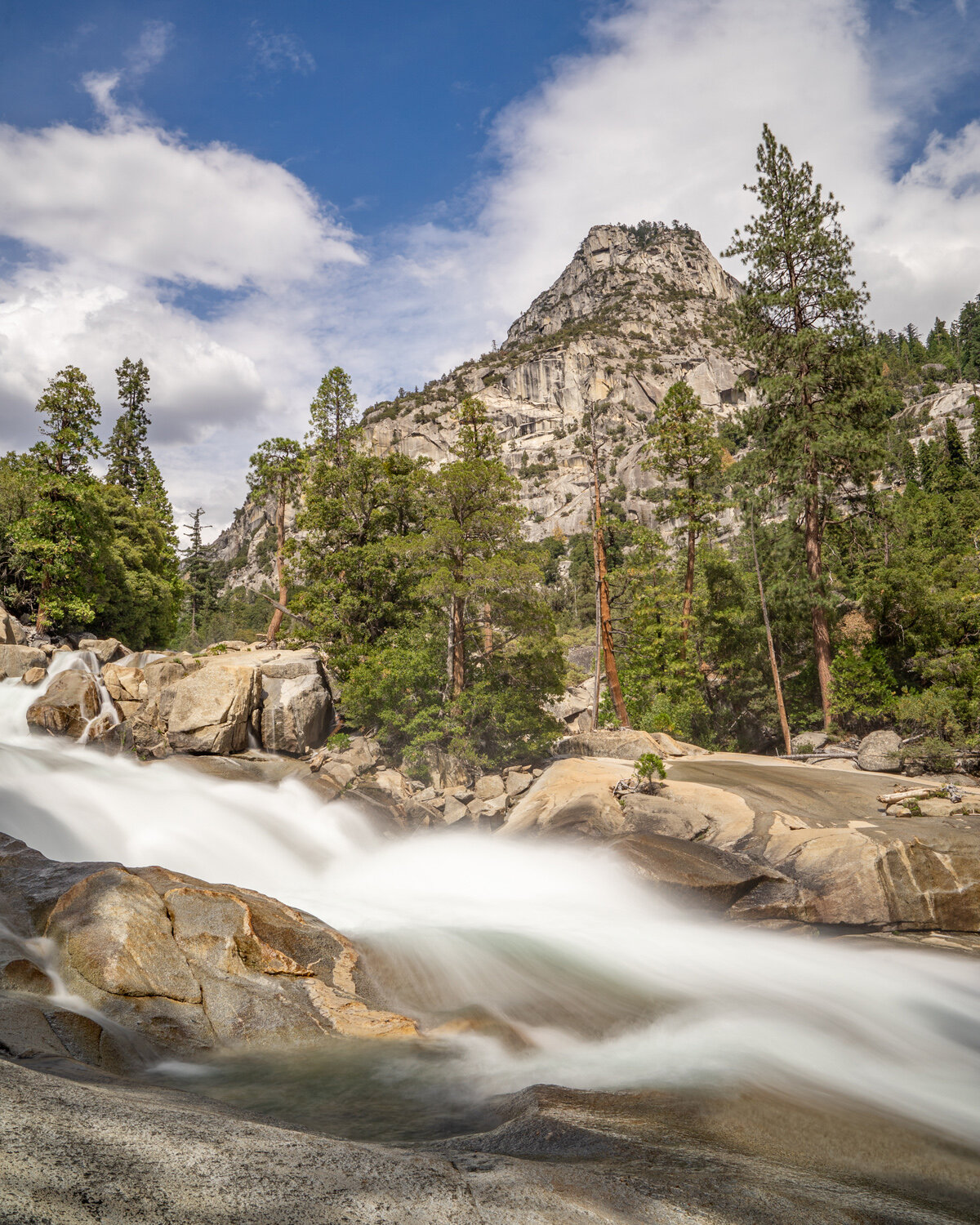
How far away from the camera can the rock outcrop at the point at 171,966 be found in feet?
21.2

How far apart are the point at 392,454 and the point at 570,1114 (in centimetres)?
2527

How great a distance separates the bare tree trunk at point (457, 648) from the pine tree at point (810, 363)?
13.3 metres

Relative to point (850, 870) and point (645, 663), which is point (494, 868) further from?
point (645, 663)

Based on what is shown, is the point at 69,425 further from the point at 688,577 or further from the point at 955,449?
the point at 955,449

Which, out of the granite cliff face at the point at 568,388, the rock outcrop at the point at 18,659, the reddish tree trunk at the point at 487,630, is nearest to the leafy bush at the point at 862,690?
the reddish tree trunk at the point at 487,630

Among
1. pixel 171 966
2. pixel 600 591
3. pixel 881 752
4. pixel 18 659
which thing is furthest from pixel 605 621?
pixel 18 659

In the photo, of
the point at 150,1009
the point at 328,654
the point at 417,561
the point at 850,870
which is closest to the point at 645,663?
the point at 417,561

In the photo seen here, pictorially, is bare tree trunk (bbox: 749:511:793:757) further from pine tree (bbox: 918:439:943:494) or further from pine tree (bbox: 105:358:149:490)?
pine tree (bbox: 918:439:943:494)

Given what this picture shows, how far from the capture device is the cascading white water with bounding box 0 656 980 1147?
702 centimetres

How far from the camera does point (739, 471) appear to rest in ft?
87.0

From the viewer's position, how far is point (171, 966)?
7.27 metres

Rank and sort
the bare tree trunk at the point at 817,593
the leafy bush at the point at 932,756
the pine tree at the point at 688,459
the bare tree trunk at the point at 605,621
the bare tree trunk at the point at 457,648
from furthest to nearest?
the pine tree at the point at 688,459, the bare tree trunk at the point at 605,621, the bare tree trunk at the point at 817,593, the bare tree trunk at the point at 457,648, the leafy bush at the point at 932,756

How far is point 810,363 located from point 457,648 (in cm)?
1832

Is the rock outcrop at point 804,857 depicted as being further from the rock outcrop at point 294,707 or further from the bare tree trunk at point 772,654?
the rock outcrop at point 294,707
